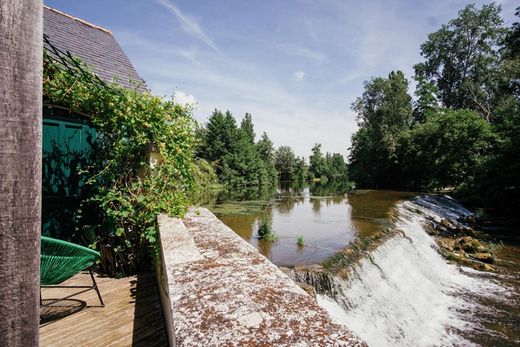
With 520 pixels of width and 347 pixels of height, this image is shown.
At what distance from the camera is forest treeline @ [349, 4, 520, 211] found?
1833cm

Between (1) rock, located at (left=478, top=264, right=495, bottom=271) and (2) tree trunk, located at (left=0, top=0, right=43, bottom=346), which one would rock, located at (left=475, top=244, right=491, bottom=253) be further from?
(2) tree trunk, located at (left=0, top=0, right=43, bottom=346)

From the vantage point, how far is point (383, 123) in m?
34.9

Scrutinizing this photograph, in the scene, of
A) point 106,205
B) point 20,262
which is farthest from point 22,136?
point 106,205

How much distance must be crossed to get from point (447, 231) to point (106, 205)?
570 inches

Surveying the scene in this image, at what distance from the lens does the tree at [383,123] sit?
33.6 m

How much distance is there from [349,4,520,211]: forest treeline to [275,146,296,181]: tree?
3289cm

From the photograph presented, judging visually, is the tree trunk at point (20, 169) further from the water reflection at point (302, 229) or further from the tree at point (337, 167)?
the tree at point (337, 167)

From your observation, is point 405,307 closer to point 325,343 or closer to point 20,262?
point 325,343

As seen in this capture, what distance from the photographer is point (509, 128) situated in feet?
53.0

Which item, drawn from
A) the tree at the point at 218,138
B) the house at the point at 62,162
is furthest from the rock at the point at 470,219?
the tree at the point at 218,138

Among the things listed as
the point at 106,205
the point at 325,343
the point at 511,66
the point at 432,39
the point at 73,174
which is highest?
the point at 432,39

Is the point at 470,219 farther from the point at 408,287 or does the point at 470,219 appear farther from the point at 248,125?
the point at 248,125

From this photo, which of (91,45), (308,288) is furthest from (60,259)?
Answer: (91,45)

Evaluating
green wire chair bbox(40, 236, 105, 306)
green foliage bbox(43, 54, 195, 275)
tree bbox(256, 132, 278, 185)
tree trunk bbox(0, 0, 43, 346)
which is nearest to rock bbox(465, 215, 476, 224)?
green foliage bbox(43, 54, 195, 275)
